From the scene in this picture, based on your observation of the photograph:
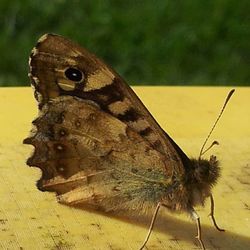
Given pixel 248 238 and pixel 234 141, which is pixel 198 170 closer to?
pixel 248 238

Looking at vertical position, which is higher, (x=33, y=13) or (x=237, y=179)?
(x=237, y=179)

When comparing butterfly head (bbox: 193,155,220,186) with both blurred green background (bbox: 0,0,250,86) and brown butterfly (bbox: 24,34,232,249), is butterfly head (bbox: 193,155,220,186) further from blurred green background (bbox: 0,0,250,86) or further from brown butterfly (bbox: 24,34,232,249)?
blurred green background (bbox: 0,0,250,86)

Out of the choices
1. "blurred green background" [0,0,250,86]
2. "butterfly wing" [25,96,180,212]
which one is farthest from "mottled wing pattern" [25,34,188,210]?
"blurred green background" [0,0,250,86]

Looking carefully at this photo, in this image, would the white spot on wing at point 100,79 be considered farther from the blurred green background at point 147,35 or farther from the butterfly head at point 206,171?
the blurred green background at point 147,35

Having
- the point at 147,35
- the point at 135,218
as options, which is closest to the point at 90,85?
the point at 135,218

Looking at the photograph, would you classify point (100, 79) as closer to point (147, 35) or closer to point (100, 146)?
point (100, 146)

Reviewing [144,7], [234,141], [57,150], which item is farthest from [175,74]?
[57,150]

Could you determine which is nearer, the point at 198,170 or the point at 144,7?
the point at 198,170

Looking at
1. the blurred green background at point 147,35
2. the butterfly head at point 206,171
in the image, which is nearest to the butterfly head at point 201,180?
the butterfly head at point 206,171
